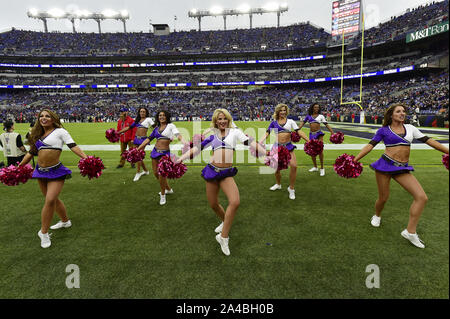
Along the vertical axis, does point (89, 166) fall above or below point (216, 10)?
below

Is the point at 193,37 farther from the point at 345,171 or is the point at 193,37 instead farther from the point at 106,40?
the point at 345,171

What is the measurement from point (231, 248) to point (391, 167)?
2701 millimetres

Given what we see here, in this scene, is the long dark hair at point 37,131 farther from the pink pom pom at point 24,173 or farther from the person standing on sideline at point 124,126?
the person standing on sideline at point 124,126

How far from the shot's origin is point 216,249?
3.72 meters

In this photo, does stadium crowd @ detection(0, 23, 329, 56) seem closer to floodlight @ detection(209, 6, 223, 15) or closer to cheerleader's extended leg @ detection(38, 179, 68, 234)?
floodlight @ detection(209, 6, 223, 15)

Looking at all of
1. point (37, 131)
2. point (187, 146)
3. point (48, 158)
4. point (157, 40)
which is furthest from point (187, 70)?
point (48, 158)

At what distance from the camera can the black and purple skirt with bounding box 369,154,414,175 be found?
3.69 m

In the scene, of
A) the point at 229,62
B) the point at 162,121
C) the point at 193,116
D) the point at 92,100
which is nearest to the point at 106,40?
the point at 92,100

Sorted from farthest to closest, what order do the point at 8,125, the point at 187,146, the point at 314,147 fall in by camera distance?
the point at 8,125 → the point at 314,147 → the point at 187,146

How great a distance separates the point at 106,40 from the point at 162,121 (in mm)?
74704

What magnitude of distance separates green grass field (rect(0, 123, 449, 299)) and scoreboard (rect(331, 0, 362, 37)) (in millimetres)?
50096

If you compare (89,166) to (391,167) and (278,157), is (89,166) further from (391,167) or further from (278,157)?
(391,167)

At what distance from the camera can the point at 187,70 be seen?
63.0 m

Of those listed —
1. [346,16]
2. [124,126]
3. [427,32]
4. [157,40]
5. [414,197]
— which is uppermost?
[157,40]
